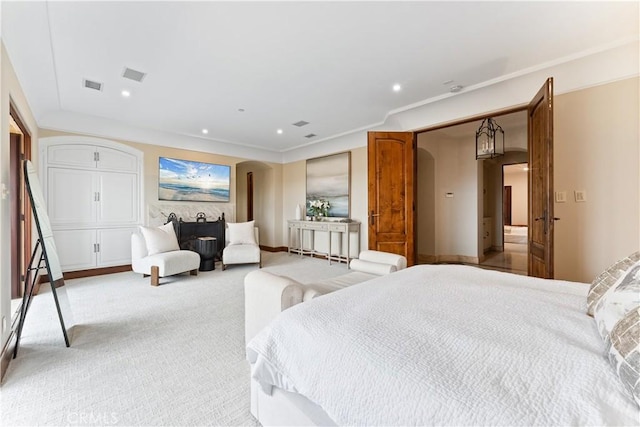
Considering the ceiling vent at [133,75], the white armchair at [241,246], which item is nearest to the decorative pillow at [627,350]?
the ceiling vent at [133,75]

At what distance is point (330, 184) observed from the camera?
623 centimetres

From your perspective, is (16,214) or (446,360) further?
(16,214)

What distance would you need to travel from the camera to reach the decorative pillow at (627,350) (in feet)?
2.18

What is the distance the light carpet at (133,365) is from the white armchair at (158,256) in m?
0.55

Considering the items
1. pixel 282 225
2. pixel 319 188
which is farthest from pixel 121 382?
pixel 282 225

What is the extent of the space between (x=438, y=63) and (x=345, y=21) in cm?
120

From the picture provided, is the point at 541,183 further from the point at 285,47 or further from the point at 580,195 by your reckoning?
the point at 285,47

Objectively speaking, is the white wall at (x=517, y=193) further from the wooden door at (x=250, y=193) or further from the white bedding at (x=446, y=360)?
the white bedding at (x=446, y=360)

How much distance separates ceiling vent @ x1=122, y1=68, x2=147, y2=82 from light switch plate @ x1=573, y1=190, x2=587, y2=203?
187 inches

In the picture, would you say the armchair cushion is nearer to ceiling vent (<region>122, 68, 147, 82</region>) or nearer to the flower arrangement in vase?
ceiling vent (<region>122, 68, 147, 82</region>)

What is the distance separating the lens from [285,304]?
1.63 meters

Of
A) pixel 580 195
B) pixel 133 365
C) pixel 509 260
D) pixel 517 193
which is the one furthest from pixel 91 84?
pixel 517 193

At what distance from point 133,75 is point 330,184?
3957 mm

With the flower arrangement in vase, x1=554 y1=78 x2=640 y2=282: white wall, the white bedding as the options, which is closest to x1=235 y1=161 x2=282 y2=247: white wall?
the flower arrangement in vase
